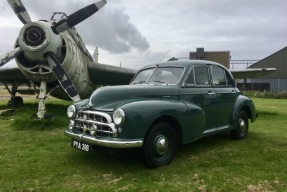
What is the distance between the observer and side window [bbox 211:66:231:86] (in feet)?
23.6

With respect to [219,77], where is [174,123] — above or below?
below

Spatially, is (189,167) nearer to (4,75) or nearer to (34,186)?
(34,186)

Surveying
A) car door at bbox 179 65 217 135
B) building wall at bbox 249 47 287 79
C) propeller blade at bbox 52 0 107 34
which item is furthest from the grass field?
building wall at bbox 249 47 287 79

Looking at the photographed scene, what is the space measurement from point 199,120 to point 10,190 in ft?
11.3

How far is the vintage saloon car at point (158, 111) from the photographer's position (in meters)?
5.02

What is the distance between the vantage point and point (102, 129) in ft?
16.9

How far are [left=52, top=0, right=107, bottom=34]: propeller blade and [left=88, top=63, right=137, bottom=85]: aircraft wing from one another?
2.99 m

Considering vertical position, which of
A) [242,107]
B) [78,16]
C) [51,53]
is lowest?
[242,107]

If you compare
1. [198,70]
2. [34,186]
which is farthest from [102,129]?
[198,70]

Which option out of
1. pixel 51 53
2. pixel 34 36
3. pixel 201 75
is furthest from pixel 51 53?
pixel 201 75

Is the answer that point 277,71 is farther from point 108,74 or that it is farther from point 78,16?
point 78,16

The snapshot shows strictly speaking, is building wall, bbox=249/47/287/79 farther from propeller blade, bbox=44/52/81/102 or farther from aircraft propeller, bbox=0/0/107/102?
propeller blade, bbox=44/52/81/102

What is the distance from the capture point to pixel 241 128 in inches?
314

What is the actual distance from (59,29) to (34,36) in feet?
2.86
